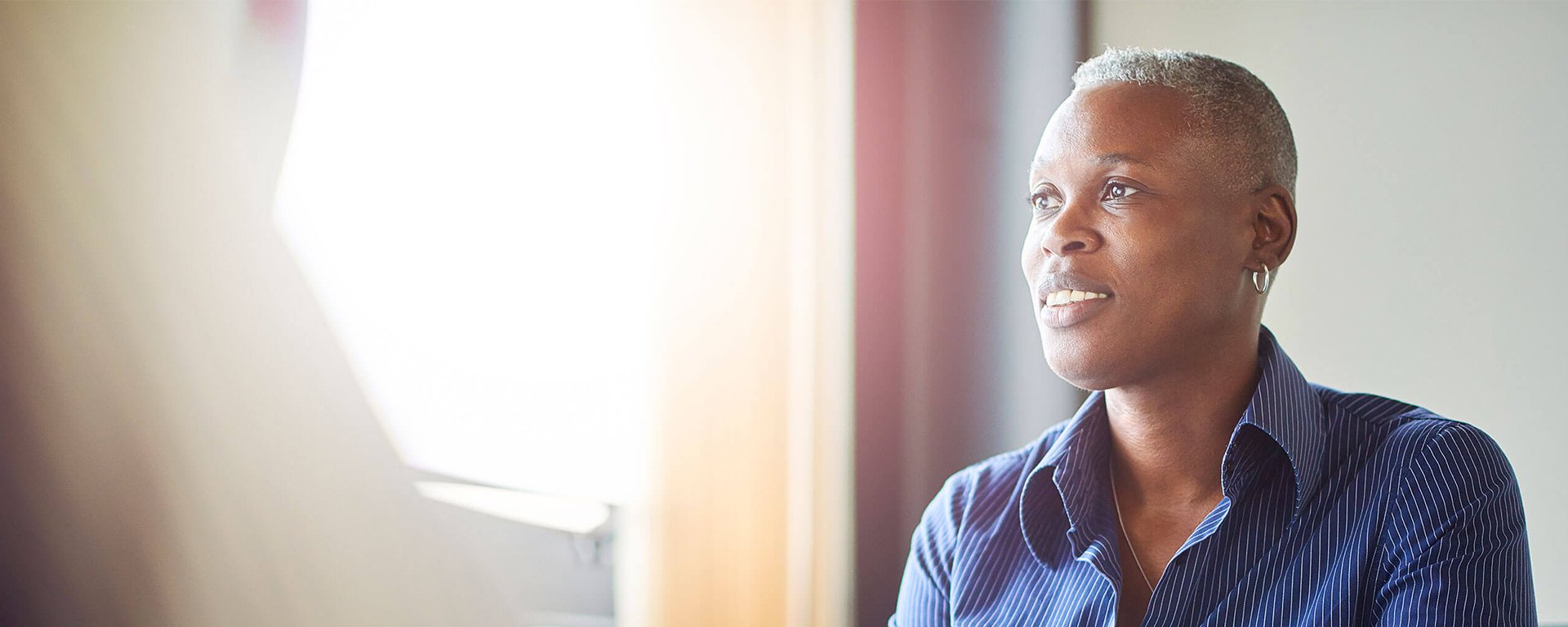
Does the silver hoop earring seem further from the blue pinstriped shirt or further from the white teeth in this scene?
the white teeth

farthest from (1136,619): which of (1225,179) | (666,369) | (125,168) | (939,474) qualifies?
(125,168)

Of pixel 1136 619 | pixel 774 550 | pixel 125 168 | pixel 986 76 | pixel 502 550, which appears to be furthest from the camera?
pixel 986 76

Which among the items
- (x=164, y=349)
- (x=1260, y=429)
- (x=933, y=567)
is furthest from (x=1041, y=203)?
(x=164, y=349)

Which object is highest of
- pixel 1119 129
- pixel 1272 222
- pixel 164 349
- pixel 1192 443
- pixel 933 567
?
pixel 1119 129

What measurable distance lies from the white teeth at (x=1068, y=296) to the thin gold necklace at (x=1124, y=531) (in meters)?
0.24

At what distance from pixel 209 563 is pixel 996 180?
1.26 metres

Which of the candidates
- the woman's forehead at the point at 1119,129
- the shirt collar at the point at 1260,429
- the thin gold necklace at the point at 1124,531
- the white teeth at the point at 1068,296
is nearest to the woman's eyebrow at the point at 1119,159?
the woman's forehead at the point at 1119,129

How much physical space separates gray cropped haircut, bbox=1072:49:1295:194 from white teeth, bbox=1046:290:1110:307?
20cm

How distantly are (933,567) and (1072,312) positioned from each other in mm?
353

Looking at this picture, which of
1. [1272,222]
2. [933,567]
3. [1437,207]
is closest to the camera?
[1272,222]

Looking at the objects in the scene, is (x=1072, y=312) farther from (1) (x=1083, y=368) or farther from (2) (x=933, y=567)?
(2) (x=933, y=567)

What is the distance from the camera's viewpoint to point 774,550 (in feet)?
5.18

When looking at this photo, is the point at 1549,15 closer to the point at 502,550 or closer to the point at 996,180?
the point at 996,180

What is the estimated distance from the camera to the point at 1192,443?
1.14 metres
